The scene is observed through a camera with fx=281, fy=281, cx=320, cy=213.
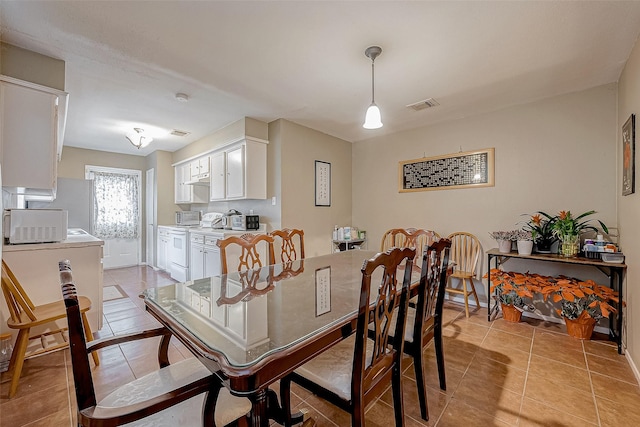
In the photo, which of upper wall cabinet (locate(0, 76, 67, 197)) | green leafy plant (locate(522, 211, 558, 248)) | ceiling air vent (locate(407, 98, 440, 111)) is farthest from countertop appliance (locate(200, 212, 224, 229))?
green leafy plant (locate(522, 211, 558, 248))

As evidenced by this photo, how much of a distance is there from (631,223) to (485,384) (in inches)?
67.0

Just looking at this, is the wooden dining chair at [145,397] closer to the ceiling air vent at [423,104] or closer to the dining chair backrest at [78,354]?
the dining chair backrest at [78,354]

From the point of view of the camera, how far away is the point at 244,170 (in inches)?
148

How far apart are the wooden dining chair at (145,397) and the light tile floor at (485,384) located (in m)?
0.82

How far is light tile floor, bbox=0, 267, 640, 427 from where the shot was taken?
5.25 feet

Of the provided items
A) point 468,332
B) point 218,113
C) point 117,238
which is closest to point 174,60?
point 218,113

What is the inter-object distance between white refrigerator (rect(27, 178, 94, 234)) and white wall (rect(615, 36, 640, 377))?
672cm

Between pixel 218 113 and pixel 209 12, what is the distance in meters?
1.87

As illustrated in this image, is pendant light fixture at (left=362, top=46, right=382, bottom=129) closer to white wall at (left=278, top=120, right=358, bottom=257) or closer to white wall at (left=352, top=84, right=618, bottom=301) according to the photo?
white wall at (left=352, top=84, right=618, bottom=301)

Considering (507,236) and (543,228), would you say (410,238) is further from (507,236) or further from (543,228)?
(543,228)

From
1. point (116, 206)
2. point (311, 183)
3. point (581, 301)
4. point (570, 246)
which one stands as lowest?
point (581, 301)

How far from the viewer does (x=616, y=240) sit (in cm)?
266

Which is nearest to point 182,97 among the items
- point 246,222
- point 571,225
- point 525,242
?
point 246,222

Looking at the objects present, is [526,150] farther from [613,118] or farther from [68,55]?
[68,55]
